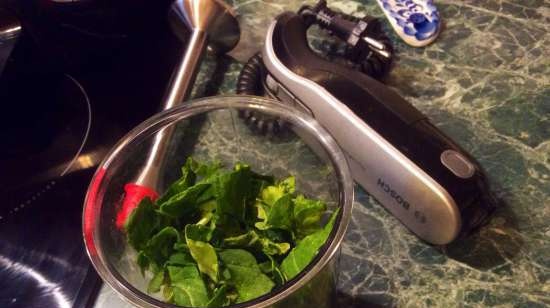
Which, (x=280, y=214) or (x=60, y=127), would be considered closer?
(x=280, y=214)

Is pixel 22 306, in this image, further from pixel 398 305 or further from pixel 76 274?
pixel 398 305

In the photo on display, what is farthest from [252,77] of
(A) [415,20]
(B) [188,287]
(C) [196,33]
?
(B) [188,287]

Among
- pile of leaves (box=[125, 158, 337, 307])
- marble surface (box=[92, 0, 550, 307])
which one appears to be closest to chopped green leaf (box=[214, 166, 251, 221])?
pile of leaves (box=[125, 158, 337, 307])

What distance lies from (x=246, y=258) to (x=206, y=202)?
50 mm

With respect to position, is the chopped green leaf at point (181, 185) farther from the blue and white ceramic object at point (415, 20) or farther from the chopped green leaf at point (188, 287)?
the blue and white ceramic object at point (415, 20)

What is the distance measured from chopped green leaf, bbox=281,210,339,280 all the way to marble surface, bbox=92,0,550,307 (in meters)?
0.12

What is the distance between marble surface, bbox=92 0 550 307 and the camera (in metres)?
Answer: 0.47

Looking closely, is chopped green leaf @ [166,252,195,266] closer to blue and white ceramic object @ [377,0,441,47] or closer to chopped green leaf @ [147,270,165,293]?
chopped green leaf @ [147,270,165,293]

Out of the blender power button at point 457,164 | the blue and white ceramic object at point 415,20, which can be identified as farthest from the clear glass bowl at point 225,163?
the blue and white ceramic object at point 415,20

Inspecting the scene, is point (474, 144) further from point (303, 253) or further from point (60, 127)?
point (60, 127)

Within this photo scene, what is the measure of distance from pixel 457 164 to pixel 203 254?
22 centimetres

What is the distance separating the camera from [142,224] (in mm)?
380

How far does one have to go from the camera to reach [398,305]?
0.46m

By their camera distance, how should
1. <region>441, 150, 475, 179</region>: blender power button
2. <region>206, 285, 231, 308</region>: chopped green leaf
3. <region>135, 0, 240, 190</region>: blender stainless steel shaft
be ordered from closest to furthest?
<region>206, 285, 231, 308</region>: chopped green leaf < <region>441, 150, 475, 179</region>: blender power button < <region>135, 0, 240, 190</region>: blender stainless steel shaft
